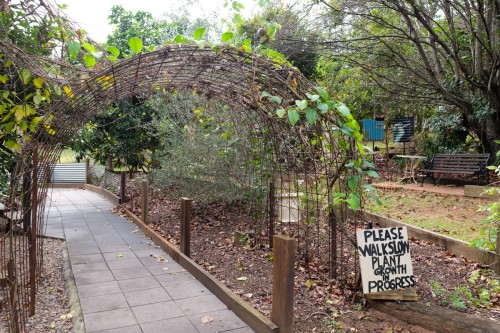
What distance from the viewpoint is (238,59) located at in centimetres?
427

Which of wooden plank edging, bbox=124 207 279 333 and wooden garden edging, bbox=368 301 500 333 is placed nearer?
wooden garden edging, bbox=368 301 500 333

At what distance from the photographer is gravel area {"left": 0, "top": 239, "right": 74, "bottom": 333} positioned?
153 inches

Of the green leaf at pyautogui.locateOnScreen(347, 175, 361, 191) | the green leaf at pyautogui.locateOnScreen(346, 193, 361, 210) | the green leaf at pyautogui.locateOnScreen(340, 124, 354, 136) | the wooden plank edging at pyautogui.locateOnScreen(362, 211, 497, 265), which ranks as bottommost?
the wooden plank edging at pyautogui.locateOnScreen(362, 211, 497, 265)

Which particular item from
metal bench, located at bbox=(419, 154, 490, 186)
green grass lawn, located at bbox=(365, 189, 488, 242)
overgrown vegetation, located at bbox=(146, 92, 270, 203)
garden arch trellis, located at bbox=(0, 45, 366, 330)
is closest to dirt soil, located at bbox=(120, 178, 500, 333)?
garden arch trellis, located at bbox=(0, 45, 366, 330)

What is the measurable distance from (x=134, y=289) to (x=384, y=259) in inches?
117

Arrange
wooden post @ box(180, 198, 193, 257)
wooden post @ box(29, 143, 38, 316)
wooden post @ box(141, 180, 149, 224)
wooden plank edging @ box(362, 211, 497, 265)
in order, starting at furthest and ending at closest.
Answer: wooden post @ box(141, 180, 149, 224), wooden post @ box(180, 198, 193, 257), wooden plank edging @ box(362, 211, 497, 265), wooden post @ box(29, 143, 38, 316)

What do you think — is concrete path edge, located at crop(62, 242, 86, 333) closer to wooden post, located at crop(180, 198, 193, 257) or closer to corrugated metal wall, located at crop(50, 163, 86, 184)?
wooden post, located at crop(180, 198, 193, 257)

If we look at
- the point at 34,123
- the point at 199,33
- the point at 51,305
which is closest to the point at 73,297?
the point at 51,305

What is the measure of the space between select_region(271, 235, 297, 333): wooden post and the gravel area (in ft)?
6.67

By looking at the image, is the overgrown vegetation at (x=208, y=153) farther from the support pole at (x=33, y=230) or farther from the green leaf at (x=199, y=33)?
the support pole at (x=33, y=230)

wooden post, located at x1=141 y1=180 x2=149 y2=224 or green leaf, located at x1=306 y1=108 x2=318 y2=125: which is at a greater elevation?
green leaf, located at x1=306 y1=108 x2=318 y2=125

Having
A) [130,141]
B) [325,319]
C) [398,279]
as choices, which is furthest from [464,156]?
[130,141]

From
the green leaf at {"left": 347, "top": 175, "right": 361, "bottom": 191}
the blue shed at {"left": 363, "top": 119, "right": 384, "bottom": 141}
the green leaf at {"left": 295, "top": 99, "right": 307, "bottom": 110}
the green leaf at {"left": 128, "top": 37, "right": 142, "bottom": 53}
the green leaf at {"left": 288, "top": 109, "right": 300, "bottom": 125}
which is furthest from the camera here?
the blue shed at {"left": 363, "top": 119, "right": 384, "bottom": 141}

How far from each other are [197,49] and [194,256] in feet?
10.6
